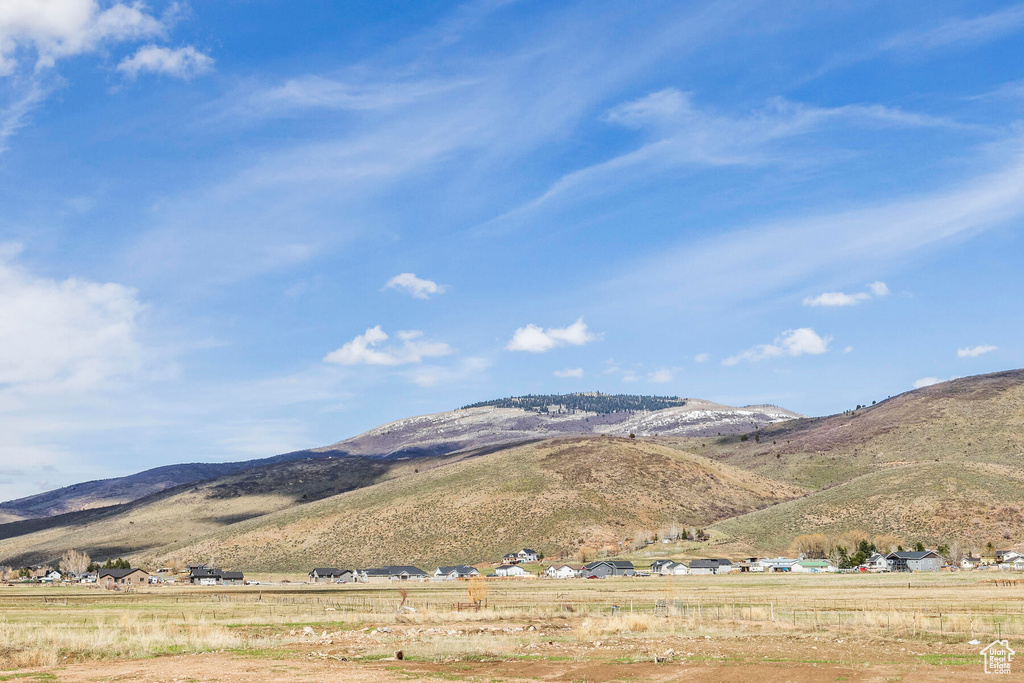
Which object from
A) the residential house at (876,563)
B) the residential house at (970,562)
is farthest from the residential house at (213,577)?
the residential house at (970,562)

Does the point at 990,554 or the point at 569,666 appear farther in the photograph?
the point at 990,554

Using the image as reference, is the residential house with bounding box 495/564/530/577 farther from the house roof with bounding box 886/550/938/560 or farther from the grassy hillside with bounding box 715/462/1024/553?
the house roof with bounding box 886/550/938/560

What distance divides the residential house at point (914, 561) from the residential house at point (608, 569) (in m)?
35.0

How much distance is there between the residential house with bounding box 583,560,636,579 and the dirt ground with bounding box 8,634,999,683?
266 feet

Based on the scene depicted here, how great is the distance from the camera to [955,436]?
191 m

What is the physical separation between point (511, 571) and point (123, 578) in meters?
58.9

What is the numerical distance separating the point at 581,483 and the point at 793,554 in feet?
178

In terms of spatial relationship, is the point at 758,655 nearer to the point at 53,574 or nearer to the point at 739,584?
the point at 739,584

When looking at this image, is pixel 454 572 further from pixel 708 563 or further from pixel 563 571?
pixel 708 563

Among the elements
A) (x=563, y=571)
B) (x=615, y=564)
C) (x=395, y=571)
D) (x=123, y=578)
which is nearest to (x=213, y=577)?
(x=123, y=578)

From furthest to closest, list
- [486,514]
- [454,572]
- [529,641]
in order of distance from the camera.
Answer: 1. [486,514]
2. [454,572]
3. [529,641]

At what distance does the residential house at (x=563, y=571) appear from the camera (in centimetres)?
11881

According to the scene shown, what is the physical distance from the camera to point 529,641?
36.9m

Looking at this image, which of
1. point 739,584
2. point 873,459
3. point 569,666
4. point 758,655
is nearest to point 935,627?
point 758,655
